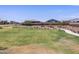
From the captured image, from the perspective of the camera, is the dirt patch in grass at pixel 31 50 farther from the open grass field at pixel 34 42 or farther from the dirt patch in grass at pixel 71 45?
the dirt patch in grass at pixel 71 45

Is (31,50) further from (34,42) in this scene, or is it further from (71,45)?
(71,45)

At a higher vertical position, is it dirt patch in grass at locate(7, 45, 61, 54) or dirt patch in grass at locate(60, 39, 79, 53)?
dirt patch in grass at locate(60, 39, 79, 53)

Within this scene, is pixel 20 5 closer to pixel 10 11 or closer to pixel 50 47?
pixel 10 11

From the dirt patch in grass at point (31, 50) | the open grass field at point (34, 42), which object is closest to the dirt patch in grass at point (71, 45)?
the open grass field at point (34, 42)

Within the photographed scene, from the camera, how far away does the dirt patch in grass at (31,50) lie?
1.46 m

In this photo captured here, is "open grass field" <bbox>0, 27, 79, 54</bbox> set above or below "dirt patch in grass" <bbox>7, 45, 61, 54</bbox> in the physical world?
above

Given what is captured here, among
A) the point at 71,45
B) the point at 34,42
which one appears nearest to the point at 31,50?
the point at 34,42

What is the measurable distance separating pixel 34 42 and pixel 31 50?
68 millimetres

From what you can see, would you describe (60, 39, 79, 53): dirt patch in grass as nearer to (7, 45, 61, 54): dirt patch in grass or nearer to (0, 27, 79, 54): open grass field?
(0, 27, 79, 54): open grass field

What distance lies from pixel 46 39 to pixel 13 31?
0.27 meters

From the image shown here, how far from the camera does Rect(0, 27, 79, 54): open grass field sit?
146 cm

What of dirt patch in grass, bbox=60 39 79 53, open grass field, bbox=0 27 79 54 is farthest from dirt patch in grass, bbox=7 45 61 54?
Answer: dirt patch in grass, bbox=60 39 79 53

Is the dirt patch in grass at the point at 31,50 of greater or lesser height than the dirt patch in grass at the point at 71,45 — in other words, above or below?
below

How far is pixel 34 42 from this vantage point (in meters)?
1.47
